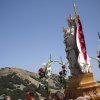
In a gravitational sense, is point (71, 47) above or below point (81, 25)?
below

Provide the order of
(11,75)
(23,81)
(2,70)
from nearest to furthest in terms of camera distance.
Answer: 1. (23,81)
2. (11,75)
3. (2,70)

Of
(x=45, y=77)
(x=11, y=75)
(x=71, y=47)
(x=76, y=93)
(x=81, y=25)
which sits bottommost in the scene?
(x=76, y=93)

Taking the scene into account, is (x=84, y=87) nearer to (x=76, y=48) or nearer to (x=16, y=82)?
(x=76, y=48)

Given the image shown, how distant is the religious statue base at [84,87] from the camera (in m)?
16.6

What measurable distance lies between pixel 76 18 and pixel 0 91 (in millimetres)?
36805

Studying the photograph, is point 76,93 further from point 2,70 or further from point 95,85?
point 2,70

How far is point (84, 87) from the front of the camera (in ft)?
54.7

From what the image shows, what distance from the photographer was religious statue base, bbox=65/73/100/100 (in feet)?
54.5

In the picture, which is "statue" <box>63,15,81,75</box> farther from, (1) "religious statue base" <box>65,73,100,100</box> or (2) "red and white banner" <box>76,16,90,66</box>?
(1) "religious statue base" <box>65,73,100,100</box>

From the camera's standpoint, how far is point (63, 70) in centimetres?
2008

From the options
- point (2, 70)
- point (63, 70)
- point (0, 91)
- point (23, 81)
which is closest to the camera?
point (63, 70)

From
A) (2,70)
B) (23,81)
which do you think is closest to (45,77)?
(23,81)

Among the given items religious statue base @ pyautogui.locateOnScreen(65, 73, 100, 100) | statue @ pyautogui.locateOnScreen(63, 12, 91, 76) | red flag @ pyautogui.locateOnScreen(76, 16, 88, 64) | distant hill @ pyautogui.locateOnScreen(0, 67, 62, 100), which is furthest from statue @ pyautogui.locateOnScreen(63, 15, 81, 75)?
distant hill @ pyautogui.locateOnScreen(0, 67, 62, 100)

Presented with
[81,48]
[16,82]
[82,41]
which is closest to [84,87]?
[81,48]
